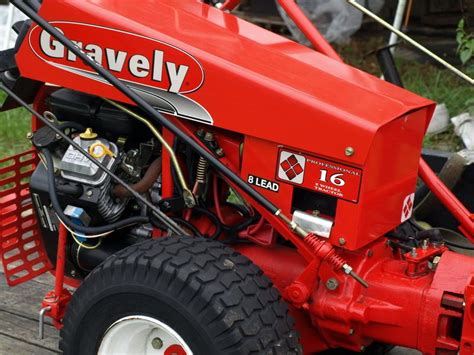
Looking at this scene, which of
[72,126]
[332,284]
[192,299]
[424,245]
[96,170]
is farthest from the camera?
[72,126]

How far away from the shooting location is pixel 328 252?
7.77 ft

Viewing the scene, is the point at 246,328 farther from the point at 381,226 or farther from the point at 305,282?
the point at 381,226

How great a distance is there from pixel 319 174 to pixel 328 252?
22cm

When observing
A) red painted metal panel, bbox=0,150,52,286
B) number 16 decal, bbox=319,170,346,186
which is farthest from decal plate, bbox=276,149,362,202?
red painted metal panel, bbox=0,150,52,286

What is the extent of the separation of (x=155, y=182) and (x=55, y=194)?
0.31 meters

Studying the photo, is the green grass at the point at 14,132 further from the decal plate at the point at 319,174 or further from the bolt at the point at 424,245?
the bolt at the point at 424,245

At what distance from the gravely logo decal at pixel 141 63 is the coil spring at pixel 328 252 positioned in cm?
45

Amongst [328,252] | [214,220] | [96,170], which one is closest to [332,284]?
[328,252]

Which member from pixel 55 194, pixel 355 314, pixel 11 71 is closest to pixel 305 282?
pixel 355 314

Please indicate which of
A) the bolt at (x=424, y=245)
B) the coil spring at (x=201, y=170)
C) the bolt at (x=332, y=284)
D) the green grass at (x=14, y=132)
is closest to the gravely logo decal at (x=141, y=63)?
the coil spring at (x=201, y=170)

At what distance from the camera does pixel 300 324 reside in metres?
2.63

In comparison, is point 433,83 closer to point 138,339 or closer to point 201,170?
point 201,170

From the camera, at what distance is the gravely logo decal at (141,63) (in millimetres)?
2564

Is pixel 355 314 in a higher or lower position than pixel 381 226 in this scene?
lower
